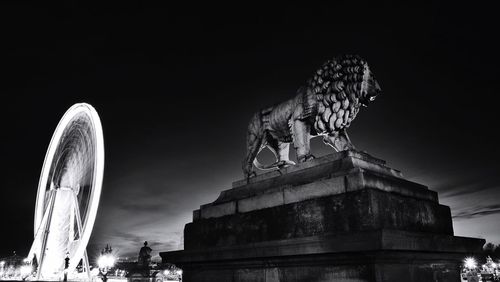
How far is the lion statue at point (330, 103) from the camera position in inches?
260

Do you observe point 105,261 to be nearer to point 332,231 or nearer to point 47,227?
point 47,227

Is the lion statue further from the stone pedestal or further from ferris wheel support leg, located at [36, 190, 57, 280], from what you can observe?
ferris wheel support leg, located at [36, 190, 57, 280]

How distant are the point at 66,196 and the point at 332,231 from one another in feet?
111

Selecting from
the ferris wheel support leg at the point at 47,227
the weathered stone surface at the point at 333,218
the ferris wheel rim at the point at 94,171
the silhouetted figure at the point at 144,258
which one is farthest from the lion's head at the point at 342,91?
the ferris wheel support leg at the point at 47,227

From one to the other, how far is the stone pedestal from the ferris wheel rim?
2529 centimetres

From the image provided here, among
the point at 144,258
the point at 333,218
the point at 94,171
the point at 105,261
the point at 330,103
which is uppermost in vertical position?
the point at 94,171

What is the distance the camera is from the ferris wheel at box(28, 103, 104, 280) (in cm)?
3091

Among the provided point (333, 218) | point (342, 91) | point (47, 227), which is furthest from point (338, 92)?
point (47, 227)

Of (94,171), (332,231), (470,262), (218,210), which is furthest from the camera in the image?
(470,262)

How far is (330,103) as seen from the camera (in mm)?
6738

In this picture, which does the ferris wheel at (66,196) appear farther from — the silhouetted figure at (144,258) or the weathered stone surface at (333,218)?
the weathered stone surface at (333,218)

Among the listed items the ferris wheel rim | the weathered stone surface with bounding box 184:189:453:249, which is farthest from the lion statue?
the ferris wheel rim

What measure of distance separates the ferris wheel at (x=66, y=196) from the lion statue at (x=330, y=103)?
26.0 meters

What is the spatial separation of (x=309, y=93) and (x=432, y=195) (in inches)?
107
